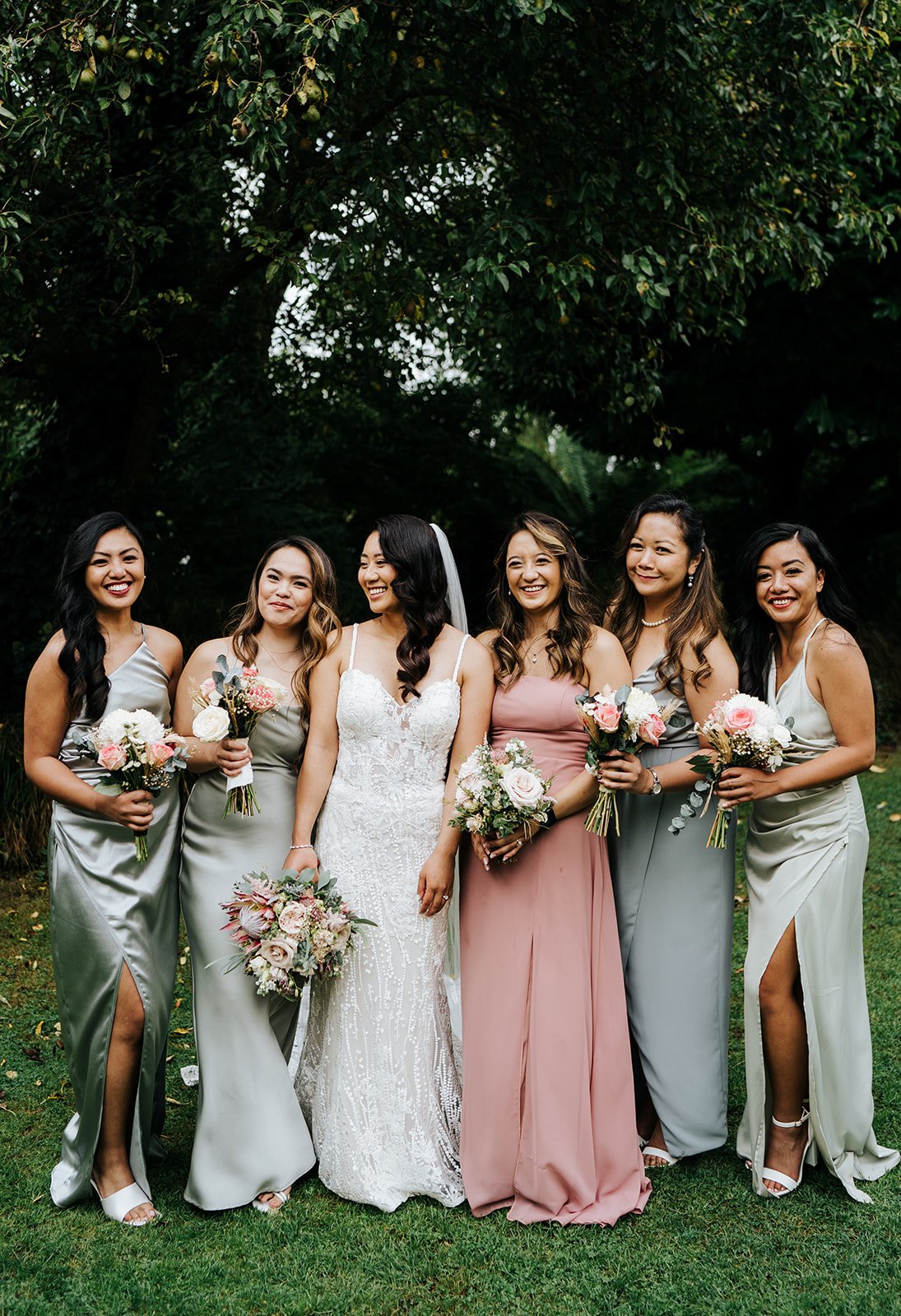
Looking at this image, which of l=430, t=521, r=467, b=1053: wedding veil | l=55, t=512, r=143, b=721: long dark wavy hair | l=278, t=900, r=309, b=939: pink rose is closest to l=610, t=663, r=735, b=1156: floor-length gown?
l=430, t=521, r=467, b=1053: wedding veil

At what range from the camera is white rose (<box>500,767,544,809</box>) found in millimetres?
4098

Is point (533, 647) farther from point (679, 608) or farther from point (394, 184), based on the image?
point (394, 184)

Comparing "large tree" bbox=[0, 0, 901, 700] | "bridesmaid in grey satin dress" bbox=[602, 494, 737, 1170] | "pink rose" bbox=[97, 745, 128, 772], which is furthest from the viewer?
"large tree" bbox=[0, 0, 901, 700]

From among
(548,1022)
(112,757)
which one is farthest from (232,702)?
(548,1022)

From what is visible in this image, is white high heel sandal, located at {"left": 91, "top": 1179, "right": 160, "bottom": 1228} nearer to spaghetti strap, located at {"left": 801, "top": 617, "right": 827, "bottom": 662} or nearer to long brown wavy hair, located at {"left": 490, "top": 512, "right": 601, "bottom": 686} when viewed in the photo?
long brown wavy hair, located at {"left": 490, "top": 512, "right": 601, "bottom": 686}

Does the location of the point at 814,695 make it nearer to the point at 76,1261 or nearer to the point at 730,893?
the point at 730,893

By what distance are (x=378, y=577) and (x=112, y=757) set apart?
131 cm

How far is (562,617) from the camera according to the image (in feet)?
15.4

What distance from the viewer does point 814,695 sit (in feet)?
14.9

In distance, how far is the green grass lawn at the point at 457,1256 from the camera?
3.85 m

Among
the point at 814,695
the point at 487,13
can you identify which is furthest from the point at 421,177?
the point at 814,695

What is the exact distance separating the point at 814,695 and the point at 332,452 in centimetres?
1052

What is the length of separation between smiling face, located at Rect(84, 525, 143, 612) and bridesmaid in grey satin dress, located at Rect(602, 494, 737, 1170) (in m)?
2.09

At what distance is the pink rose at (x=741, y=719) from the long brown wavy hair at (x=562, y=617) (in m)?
0.68
